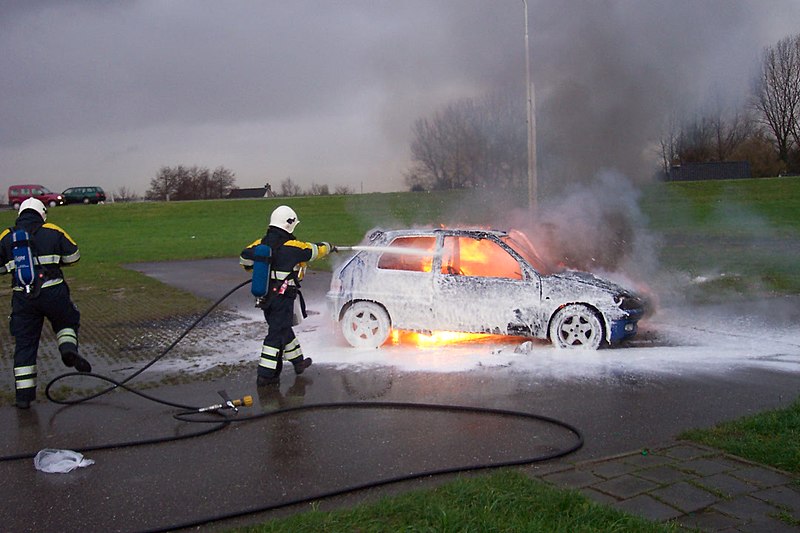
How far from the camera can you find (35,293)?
675 cm

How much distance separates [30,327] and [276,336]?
7.93ft

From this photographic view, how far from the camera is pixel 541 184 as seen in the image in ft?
45.4

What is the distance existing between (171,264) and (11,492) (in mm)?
19128

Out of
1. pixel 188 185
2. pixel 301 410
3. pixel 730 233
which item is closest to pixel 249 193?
pixel 188 185

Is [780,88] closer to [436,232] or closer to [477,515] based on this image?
[436,232]

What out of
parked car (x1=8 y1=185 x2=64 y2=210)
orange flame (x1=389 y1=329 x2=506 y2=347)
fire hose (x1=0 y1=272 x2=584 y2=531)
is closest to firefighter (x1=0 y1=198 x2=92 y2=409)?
fire hose (x1=0 y1=272 x2=584 y2=531)

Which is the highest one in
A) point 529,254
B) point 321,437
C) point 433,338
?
point 529,254

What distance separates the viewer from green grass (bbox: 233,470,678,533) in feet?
12.2

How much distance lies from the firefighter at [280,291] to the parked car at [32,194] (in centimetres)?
4778

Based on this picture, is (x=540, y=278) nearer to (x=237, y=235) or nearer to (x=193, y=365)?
(x=193, y=365)

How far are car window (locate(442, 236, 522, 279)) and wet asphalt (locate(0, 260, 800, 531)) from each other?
1679 millimetres

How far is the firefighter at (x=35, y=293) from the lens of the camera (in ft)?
22.2

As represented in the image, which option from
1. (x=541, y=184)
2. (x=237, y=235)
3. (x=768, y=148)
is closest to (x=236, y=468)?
(x=541, y=184)

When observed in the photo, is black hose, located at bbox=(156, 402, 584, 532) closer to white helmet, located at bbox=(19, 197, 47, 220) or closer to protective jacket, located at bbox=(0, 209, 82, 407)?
protective jacket, located at bbox=(0, 209, 82, 407)
